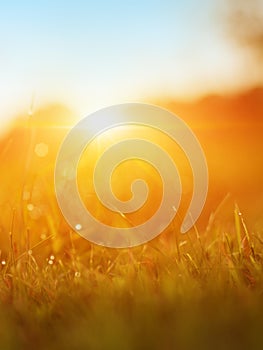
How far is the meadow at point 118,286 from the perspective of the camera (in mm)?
1507

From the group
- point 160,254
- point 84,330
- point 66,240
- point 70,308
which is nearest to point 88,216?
point 66,240

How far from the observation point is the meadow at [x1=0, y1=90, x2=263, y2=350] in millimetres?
1507

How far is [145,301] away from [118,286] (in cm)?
25

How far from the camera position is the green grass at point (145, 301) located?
58.7 inches

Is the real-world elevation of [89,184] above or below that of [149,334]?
above

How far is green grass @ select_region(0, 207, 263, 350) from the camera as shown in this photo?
1491mm

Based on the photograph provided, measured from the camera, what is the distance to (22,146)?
3311 millimetres

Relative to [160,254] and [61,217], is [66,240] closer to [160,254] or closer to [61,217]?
[61,217]

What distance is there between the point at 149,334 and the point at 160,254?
892mm

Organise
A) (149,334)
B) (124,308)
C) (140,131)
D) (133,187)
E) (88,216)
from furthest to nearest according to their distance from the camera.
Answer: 1. (140,131)
2. (133,187)
3. (88,216)
4. (124,308)
5. (149,334)

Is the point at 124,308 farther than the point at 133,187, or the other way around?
the point at 133,187

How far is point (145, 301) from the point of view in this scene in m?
1.68

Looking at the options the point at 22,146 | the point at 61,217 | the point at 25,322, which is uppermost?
the point at 22,146

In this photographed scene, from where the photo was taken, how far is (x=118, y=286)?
1.92 metres
